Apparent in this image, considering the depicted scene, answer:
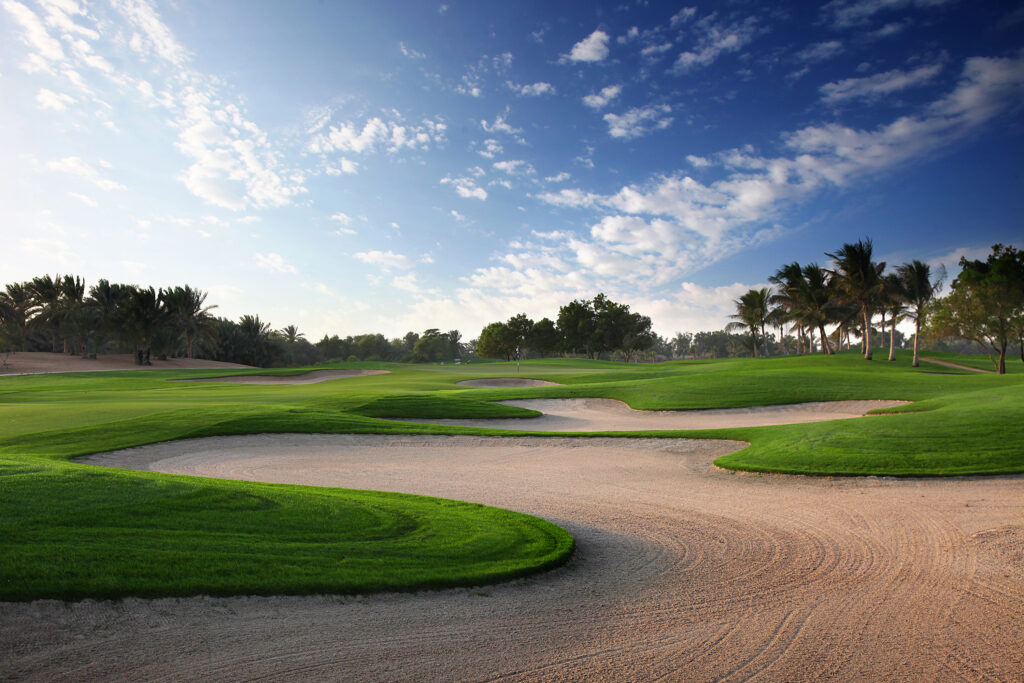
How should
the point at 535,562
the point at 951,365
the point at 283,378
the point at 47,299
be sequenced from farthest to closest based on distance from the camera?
the point at 47,299
the point at 283,378
the point at 951,365
the point at 535,562

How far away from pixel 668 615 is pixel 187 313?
260 ft

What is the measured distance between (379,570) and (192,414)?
55.4 feet

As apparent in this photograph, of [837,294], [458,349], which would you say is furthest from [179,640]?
[458,349]

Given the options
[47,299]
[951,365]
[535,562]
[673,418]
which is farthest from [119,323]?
[951,365]

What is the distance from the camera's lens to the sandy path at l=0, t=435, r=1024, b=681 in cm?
410

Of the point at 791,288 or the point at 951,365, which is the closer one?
the point at 951,365

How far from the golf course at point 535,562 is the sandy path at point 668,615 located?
0.10ft

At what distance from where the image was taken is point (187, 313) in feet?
232

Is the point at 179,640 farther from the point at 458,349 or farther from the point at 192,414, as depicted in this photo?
the point at 458,349

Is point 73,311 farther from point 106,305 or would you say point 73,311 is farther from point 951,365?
point 951,365

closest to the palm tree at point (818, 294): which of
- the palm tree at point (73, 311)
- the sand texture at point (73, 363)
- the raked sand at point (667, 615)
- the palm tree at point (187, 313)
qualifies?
the raked sand at point (667, 615)

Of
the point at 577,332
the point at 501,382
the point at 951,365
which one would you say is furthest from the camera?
the point at 577,332

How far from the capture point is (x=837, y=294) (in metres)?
60.6

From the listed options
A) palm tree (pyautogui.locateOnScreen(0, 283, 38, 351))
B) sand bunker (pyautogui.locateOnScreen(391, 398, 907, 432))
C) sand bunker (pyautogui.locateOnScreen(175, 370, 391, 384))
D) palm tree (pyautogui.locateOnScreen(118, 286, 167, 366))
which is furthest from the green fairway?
palm tree (pyautogui.locateOnScreen(0, 283, 38, 351))
